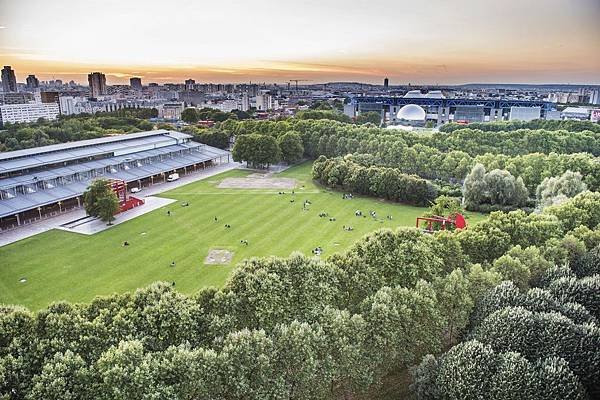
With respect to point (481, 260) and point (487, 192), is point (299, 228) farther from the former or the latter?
point (487, 192)

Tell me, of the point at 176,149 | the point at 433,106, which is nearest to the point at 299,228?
Answer: the point at 176,149

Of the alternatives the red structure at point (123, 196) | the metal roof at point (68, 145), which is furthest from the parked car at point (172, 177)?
the red structure at point (123, 196)

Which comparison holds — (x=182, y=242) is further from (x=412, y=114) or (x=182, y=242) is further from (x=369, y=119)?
(x=412, y=114)

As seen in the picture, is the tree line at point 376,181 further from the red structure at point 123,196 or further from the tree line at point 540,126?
the tree line at point 540,126

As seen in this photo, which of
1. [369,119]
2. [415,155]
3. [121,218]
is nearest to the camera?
[121,218]

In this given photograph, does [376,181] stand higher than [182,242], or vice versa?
[376,181]

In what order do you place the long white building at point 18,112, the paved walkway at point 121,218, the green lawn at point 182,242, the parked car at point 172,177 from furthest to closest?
the long white building at point 18,112, the parked car at point 172,177, the paved walkway at point 121,218, the green lawn at point 182,242

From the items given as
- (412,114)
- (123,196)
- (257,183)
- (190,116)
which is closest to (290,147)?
(257,183)
